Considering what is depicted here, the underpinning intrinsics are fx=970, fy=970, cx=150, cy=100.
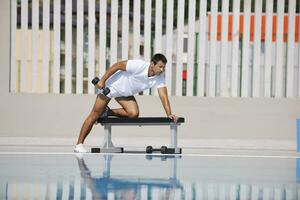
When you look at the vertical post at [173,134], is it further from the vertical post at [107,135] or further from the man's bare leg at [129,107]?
the vertical post at [107,135]

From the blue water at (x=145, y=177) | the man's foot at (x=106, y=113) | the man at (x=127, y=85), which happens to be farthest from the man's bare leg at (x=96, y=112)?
the blue water at (x=145, y=177)

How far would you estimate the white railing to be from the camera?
13070 mm

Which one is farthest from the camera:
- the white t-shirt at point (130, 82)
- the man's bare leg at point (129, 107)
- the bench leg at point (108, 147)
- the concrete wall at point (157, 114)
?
the concrete wall at point (157, 114)

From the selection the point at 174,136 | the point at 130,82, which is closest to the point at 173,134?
the point at 174,136

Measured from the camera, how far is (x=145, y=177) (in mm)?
8094

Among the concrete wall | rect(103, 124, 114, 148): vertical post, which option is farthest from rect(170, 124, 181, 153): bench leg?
the concrete wall

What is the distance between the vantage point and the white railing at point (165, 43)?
42.9 ft

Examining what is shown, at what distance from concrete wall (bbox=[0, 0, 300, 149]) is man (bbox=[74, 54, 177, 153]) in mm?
1678

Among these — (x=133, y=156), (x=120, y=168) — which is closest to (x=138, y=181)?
(x=120, y=168)

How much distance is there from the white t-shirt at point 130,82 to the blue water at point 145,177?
2.86 ft

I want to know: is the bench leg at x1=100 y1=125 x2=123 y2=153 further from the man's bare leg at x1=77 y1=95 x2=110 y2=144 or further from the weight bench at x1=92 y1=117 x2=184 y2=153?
the man's bare leg at x1=77 y1=95 x2=110 y2=144

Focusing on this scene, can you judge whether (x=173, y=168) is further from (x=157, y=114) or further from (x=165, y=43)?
(x=165, y=43)

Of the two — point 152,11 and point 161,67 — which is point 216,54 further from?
point 161,67

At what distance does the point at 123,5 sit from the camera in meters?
13.0
